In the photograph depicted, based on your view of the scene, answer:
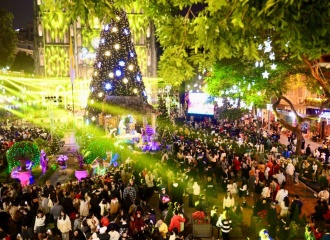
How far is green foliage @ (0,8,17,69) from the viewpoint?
103 ft

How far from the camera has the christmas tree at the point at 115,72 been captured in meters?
23.5

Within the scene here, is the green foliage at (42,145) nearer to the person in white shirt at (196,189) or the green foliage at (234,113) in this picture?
the person in white shirt at (196,189)

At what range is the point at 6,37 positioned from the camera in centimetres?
3197

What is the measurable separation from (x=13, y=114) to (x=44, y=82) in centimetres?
1064

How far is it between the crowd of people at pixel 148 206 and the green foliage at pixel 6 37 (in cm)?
2322

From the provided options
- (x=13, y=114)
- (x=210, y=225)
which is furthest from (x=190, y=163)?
(x=13, y=114)

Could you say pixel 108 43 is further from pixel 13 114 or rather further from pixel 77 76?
pixel 77 76

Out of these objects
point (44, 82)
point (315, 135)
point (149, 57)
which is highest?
point (149, 57)

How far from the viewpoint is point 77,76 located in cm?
5481

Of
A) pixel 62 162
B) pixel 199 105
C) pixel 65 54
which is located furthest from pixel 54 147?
pixel 65 54

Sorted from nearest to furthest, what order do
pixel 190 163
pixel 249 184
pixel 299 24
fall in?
pixel 299 24 < pixel 249 184 < pixel 190 163

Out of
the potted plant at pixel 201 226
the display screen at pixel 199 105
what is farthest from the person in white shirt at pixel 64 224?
the display screen at pixel 199 105

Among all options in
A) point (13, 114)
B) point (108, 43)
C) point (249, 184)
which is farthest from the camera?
point (13, 114)

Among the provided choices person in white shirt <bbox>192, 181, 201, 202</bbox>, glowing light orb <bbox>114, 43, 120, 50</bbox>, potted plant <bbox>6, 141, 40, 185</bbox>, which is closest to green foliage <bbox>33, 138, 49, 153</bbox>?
potted plant <bbox>6, 141, 40, 185</bbox>
